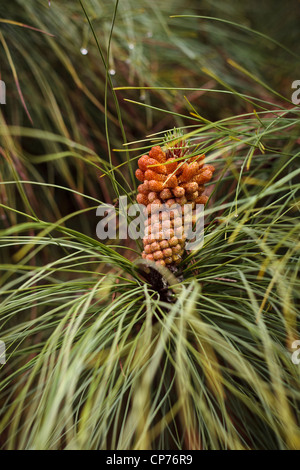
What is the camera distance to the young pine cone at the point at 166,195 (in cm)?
43

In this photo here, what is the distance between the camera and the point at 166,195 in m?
0.44

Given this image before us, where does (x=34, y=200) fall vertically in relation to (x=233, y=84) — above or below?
below

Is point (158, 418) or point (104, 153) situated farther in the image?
point (104, 153)

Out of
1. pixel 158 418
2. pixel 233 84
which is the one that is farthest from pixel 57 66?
pixel 158 418

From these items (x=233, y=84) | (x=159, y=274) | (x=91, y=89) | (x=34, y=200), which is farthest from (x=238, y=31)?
(x=159, y=274)

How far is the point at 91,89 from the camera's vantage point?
720 mm

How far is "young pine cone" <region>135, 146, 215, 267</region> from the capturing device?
1.42ft

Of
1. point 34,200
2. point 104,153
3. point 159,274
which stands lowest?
point 159,274

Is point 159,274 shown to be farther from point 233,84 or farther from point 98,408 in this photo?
point 233,84

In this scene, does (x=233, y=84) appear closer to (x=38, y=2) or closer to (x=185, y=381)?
(x=38, y=2)

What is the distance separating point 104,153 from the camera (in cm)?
76

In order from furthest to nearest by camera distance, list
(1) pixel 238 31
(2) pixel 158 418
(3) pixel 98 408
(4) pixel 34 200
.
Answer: (1) pixel 238 31 → (4) pixel 34 200 → (2) pixel 158 418 → (3) pixel 98 408

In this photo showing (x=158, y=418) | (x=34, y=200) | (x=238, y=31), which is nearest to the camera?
(x=158, y=418)
